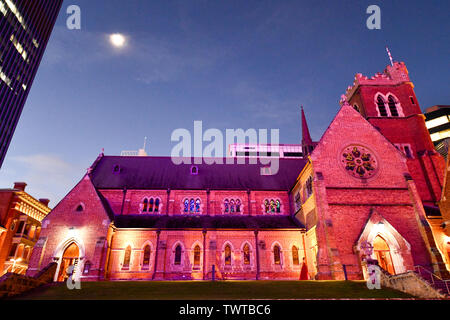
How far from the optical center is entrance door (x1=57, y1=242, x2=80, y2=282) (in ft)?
83.6

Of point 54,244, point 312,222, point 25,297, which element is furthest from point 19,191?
point 312,222

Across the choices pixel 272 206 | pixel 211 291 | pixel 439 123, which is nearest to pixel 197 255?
pixel 272 206

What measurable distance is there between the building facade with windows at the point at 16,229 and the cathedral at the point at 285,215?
57.8 ft

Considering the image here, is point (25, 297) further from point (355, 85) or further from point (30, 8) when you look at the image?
point (30, 8)

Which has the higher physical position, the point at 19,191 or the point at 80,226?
the point at 19,191

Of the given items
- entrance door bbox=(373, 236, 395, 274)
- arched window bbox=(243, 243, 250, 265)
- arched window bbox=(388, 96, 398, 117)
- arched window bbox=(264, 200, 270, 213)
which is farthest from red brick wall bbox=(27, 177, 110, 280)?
arched window bbox=(388, 96, 398, 117)

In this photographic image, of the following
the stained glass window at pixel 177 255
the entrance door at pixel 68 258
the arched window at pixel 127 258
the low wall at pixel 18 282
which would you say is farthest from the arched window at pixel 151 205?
the low wall at pixel 18 282

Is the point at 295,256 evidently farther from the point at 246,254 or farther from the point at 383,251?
the point at 383,251

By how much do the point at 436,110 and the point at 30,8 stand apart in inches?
4360

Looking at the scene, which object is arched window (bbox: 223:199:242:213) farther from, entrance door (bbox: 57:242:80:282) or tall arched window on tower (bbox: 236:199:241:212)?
entrance door (bbox: 57:242:80:282)

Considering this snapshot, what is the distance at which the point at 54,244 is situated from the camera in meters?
25.5

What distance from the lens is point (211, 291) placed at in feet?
53.7

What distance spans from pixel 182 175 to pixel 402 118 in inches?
1095

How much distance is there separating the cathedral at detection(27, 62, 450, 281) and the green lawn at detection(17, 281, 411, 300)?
Answer: 4.75 metres
